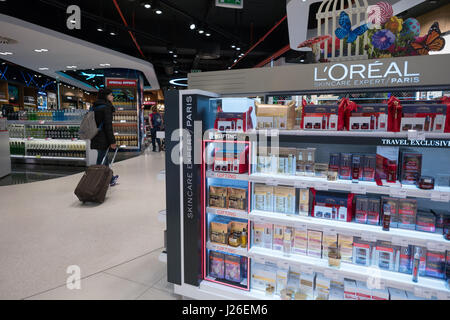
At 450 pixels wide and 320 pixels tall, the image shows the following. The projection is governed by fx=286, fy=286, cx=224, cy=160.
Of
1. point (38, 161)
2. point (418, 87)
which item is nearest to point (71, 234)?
point (418, 87)

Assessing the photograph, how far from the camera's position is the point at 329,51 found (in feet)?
7.52

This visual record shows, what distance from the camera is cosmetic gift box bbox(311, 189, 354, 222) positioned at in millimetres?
1868

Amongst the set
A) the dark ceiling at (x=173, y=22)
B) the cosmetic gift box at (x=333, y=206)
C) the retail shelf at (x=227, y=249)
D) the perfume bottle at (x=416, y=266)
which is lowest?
the retail shelf at (x=227, y=249)

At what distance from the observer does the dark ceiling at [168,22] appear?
7.02 meters

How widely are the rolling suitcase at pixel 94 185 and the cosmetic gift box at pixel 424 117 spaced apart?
4.27m

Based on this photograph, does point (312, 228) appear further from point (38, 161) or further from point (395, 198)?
point (38, 161)

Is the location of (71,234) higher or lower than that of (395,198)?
lower

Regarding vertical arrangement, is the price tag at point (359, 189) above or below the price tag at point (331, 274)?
above

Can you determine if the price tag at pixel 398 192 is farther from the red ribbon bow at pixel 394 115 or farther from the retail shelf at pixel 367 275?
the retail shelf at pixel 367 275

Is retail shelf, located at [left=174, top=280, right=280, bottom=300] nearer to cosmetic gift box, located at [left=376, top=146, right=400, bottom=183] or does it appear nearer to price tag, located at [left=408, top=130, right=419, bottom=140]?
cosmetic gift box, located at [left=376, top=146, right=400, bottom=183]

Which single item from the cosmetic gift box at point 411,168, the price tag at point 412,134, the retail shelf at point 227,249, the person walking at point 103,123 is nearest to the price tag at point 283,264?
the retail shelf at point 227,249

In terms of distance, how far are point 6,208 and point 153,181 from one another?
2.65 metres

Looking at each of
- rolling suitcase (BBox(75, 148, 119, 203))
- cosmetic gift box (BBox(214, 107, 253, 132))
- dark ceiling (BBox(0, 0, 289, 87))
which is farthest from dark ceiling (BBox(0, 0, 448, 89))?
cosmetic gift box (BBox(214, 107, 253, 132))
